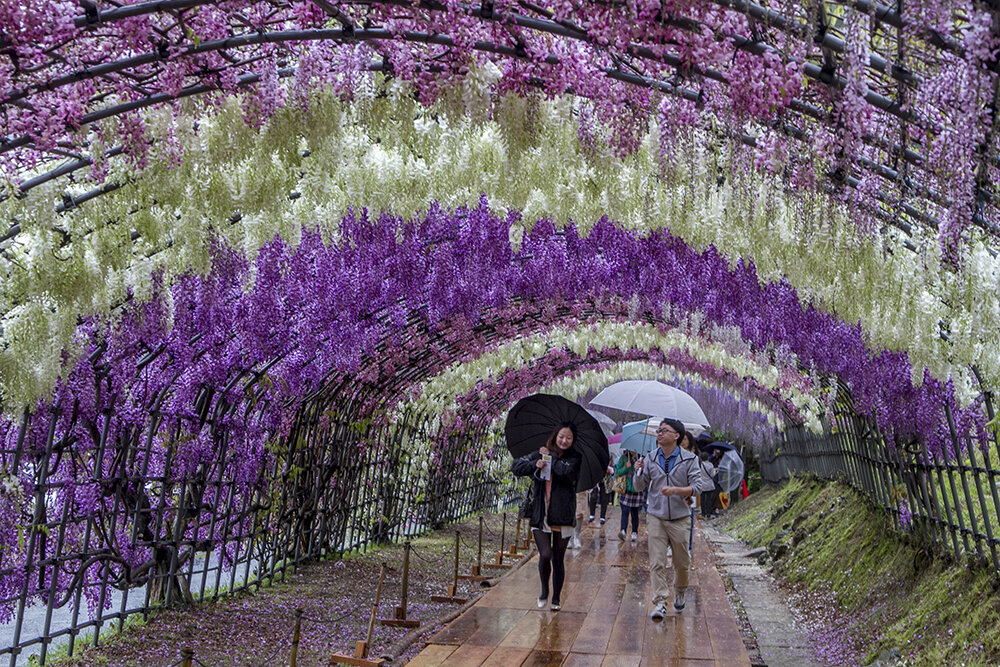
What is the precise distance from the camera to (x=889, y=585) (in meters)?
7.55

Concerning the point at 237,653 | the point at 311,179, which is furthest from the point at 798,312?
the point at 237,653

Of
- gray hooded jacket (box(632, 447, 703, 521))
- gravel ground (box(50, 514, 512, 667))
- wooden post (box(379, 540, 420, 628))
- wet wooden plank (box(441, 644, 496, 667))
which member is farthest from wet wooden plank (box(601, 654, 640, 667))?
wooden post (box(379, 540, 420, 628))

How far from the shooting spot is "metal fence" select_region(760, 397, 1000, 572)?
6.17 m

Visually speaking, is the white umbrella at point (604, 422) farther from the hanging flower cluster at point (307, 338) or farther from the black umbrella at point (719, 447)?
the hanging flower cluster at point (307, 338)

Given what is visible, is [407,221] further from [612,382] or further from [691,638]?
[612,382]

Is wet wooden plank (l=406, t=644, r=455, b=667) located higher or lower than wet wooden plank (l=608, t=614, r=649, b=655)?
lower

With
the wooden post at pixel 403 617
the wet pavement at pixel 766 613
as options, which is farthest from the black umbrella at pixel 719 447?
the wooden post at pixel 403 617

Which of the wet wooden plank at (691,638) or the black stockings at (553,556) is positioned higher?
the black stockings at (553,556)

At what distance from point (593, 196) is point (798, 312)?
3.54m

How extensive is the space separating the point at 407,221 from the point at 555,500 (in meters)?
2.15

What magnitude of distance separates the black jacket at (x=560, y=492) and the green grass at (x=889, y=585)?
2105 millimetres

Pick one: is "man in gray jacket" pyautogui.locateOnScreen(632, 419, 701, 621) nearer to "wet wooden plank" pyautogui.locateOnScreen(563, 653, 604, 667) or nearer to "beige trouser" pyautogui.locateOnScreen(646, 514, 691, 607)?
"beige trouser" pyautogui.locateOnScreen(646, 514, 691, 607)

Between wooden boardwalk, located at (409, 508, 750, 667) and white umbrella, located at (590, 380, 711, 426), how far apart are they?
14.1 feet

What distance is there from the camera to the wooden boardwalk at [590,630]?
543 centimetres
